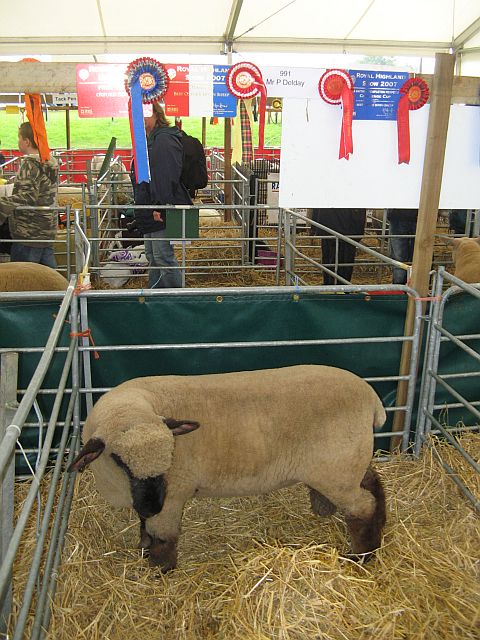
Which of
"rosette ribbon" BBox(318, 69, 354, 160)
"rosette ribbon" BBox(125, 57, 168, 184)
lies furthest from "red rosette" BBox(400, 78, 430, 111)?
"rosette ribbon" BBox(125, 57, 168, 184)

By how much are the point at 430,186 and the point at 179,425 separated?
6.41ft

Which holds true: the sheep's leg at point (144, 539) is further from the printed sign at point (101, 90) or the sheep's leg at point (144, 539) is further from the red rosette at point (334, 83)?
the red rosette at point (334, 83)

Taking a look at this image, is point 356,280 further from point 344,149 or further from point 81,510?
point 81,510

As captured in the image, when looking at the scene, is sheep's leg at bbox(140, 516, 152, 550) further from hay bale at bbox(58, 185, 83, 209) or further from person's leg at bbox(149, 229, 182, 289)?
hay bale at bbox(58, 185, 83, 209)

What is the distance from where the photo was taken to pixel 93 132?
27.2m

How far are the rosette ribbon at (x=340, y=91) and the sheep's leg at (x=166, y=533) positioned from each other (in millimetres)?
2161

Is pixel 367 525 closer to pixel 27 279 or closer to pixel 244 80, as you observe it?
pixel 244 80

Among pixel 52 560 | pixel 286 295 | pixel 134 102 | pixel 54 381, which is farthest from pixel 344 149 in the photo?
pixel 52 560

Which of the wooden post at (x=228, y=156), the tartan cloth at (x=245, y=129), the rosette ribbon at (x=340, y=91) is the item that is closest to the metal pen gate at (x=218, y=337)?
the rosette ribbon at (x=340, y=91)

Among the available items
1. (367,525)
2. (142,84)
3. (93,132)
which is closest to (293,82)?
(142,84)

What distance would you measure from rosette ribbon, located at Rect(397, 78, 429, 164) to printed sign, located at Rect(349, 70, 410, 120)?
0.05 metres

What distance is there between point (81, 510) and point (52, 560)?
1.71 feet

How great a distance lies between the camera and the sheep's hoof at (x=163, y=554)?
270 centimetres

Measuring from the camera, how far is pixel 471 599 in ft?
8.03
